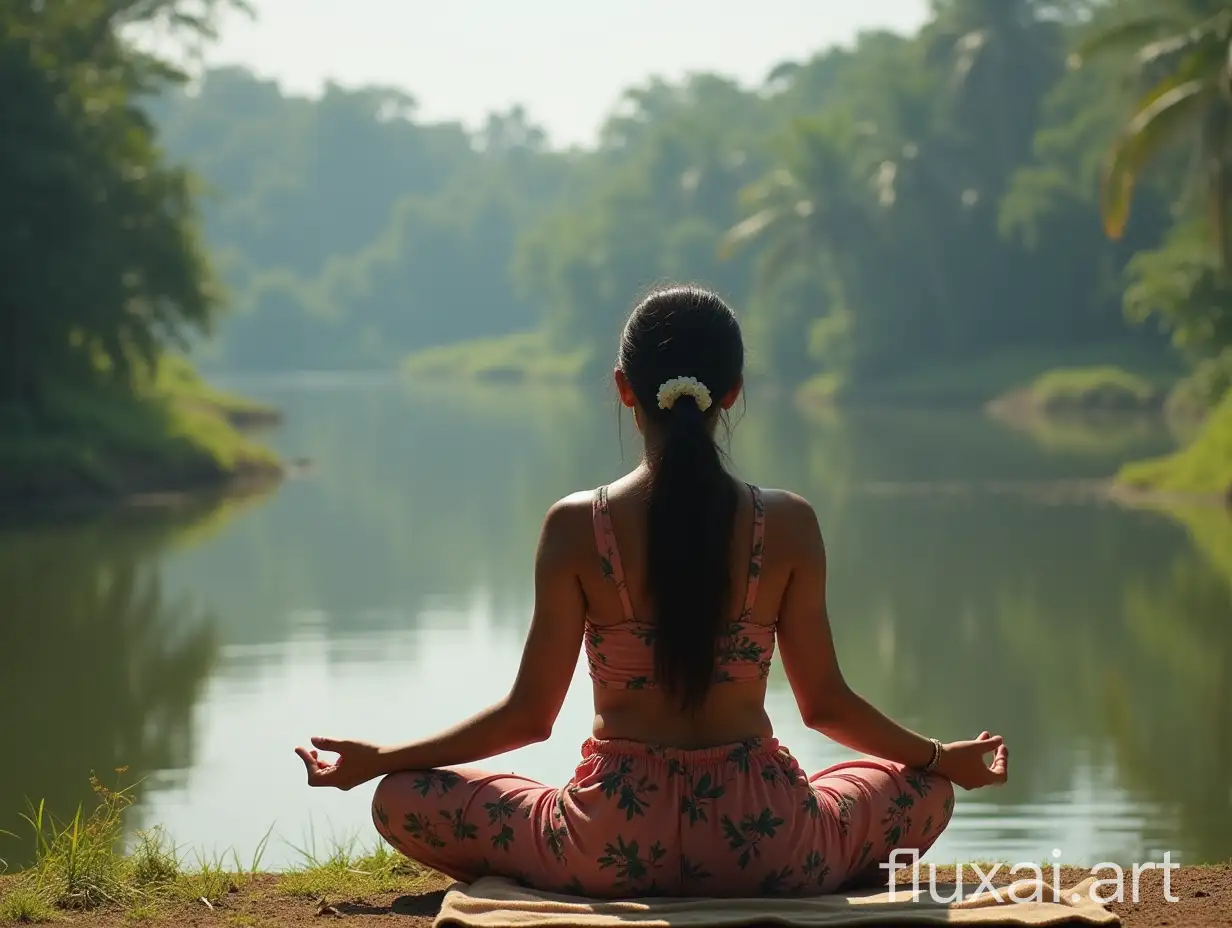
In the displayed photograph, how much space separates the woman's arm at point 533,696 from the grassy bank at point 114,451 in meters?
14.5

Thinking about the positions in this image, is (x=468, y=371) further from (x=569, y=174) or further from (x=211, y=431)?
(x=211, y=431)

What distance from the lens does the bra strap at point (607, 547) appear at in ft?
11.7

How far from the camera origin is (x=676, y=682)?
3545 mm

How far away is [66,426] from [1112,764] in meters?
14.3

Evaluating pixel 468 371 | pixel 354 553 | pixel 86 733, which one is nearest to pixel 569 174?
pixel 468 371

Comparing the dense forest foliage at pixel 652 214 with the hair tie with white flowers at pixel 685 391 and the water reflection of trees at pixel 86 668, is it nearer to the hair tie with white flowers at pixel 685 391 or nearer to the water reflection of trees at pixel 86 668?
the hair tie with white flowers at pixel 685 391

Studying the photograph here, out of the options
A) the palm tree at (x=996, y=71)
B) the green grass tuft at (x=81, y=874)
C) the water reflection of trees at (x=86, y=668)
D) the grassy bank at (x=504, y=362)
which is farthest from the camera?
the grassy bank at (x=504, y=362)

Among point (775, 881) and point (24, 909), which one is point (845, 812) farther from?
point (24, 909)

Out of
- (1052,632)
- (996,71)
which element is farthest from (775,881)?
(996,71)

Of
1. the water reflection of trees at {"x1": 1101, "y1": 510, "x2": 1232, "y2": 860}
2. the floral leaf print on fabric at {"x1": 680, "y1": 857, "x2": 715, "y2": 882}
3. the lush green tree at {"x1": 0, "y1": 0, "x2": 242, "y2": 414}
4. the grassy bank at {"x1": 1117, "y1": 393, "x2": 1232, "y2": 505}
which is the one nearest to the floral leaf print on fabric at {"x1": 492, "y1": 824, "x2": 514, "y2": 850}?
the floral leaf print on fabric at {"x1": 680, "y1": 857, "x2": 715, "y2": 882}

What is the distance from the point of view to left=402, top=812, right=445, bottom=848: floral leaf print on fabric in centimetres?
375

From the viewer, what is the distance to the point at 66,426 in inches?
768

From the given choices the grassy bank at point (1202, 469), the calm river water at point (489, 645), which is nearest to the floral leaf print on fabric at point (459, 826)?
the calm river water at point (489, 645)

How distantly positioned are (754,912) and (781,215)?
1710 inches
